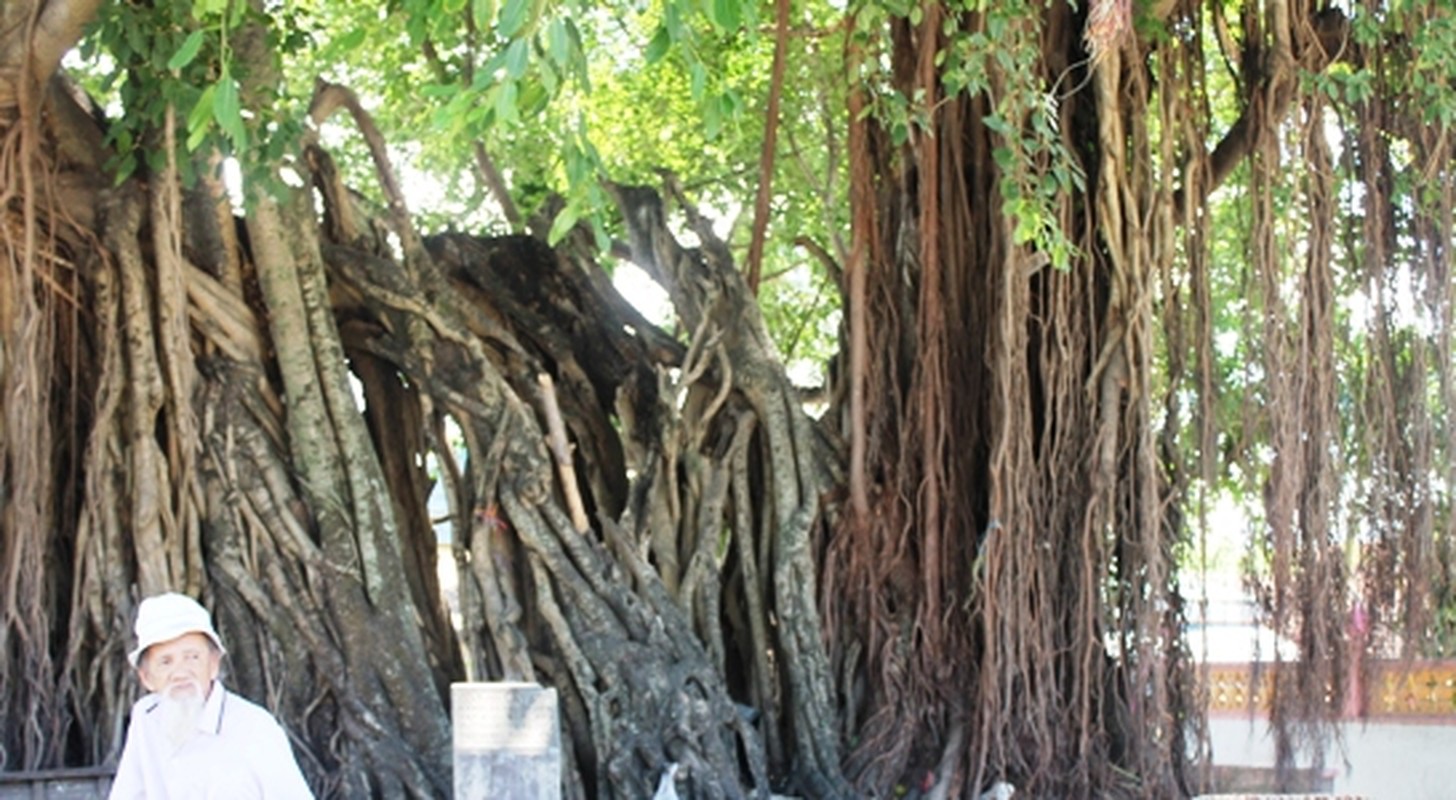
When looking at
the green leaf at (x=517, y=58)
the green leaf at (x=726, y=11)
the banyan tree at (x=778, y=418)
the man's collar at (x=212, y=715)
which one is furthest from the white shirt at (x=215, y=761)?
the banyan tree at (x=778, y=418)

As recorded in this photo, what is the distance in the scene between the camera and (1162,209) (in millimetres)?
6191

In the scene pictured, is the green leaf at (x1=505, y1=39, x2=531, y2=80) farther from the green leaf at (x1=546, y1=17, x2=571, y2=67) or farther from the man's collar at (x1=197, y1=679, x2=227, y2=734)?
the man's collar at (x1=197, y1=679, x2=227, y2=734)

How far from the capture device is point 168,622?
307 centimetres

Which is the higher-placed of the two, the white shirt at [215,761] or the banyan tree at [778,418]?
the banyan tree at [778,418]

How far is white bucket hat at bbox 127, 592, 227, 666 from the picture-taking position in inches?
120

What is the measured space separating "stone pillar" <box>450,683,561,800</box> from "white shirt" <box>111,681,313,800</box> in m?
1.15

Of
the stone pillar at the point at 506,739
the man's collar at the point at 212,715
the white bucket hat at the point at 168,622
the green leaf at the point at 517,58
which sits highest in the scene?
the green leaf at the point at 517,58

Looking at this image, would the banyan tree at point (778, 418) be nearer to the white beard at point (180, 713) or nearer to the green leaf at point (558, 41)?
the green leaf at point (558, 41)

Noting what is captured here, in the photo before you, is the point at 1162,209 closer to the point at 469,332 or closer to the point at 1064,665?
the point at 1064,665

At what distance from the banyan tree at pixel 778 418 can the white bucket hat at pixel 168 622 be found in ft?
7.69

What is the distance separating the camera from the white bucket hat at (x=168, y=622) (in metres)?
3.06

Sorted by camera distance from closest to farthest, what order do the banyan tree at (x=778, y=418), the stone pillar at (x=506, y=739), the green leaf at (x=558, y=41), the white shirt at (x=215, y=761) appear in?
the white shirt at (x=215, y=761) → the green leaf at (x=558, y=41) → the stone pillar at (x=506, y=739) → the banyan tree at (x=778, y=418)

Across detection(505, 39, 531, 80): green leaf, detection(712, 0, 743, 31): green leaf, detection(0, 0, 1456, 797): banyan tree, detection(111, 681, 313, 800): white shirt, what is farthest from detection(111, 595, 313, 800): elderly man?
detection(0, 0, 1456, 797): banyan tree

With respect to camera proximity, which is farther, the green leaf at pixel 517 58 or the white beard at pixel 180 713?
the green leaf at pixel 517 58
